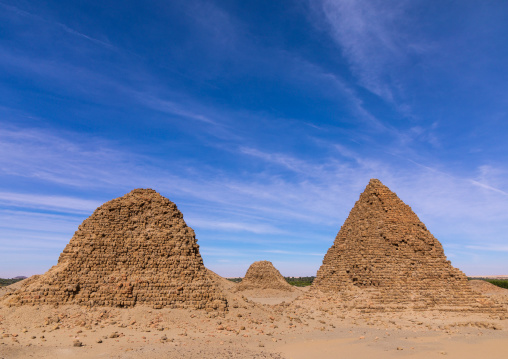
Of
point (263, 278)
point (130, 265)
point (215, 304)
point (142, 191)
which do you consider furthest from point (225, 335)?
point (263, 278)

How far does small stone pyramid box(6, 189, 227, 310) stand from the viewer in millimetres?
15969

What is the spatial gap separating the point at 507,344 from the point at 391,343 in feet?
16.8

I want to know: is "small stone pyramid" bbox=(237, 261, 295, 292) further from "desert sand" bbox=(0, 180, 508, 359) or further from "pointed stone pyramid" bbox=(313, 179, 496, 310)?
"desert sand" bbox=(0, 180, 508, 359)

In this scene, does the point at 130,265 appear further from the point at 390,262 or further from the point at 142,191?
the point at 390,262

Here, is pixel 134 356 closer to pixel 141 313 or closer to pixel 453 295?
pixel 141 313

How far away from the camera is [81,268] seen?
16.8 m

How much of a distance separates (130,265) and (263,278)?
3174 cm

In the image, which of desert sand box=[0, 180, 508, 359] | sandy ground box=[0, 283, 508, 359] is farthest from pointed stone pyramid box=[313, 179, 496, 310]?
sandy ground box=[0, 283, 508, 359]

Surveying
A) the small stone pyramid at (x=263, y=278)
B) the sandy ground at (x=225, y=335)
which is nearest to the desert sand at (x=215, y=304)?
the sandy ground at (x=225, y=335)

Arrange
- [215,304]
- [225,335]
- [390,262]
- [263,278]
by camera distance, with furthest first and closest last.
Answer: [263,278] < [390,262] < [215,304] < [225,335]

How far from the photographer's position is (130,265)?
17.4 metres

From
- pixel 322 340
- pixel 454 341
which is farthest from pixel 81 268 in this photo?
pixel 454 341

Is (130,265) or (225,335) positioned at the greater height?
(130,265)

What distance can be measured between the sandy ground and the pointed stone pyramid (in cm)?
261
